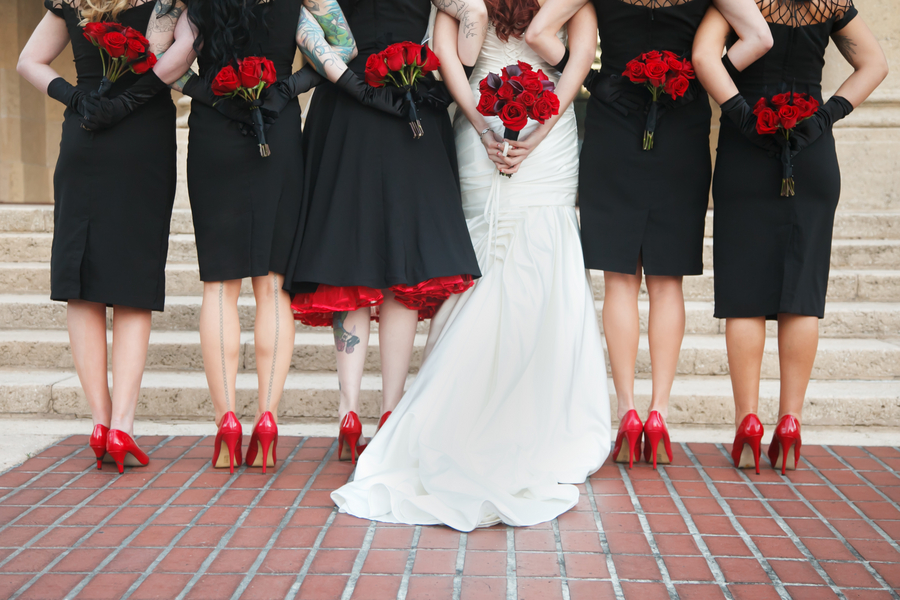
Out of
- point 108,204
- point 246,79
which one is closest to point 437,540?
point 246,79

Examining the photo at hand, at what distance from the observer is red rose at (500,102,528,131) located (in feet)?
9.88

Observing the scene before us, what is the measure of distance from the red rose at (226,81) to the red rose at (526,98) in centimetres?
110

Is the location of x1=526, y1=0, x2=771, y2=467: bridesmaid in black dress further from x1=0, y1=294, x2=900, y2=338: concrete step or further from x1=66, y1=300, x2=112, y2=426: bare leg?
x1=66, y1=300, x2=112, y2=426: bare leg

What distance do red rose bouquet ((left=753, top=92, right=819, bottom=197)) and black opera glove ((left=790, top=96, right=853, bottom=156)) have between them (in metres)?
0.03

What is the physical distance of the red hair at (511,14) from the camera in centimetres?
333

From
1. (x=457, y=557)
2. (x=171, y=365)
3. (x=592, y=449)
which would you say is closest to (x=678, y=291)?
(x=592, y=449)

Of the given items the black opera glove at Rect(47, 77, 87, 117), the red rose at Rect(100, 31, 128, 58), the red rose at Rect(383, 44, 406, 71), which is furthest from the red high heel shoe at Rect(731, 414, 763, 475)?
the black opera glove at Rect(47, 77, 87, 117)

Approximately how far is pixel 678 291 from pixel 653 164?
0.59 m

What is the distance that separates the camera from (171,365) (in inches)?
176

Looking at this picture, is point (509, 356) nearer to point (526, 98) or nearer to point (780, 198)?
point (526, 98)

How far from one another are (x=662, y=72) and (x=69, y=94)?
2.40m

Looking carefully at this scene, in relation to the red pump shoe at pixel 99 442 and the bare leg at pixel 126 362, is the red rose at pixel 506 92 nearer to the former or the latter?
the bare leg at pixel 126 362

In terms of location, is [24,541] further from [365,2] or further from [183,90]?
[365,2]

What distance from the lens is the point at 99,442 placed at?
3256 millimetres
